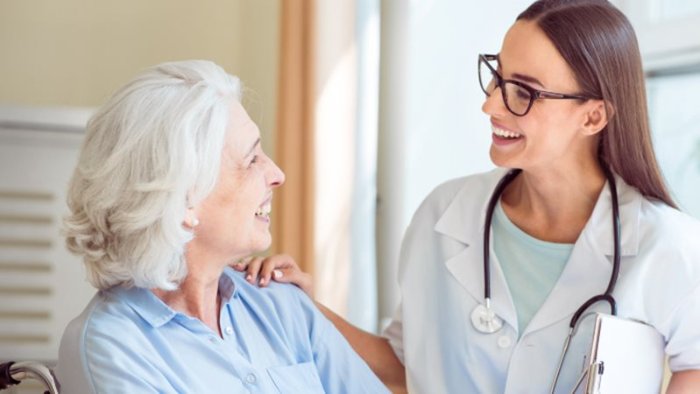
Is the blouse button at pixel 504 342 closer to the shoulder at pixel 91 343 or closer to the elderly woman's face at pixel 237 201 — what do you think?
the elderly woman's face at pixel 237 201

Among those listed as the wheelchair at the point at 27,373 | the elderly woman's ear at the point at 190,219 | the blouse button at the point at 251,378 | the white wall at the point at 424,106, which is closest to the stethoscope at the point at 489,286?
the blouse button at the point at 251,378

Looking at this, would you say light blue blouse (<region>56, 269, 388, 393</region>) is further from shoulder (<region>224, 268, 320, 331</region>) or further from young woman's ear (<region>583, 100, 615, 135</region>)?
young woman's ear (<region>583, 100, 615, 135</region>)

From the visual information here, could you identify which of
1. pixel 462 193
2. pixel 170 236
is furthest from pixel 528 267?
pixel 170 236

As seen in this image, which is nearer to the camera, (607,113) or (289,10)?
(607,113)

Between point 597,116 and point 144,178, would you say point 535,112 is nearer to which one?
point 597,116

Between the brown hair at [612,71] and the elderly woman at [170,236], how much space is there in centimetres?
54

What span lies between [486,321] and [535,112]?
1.27ft

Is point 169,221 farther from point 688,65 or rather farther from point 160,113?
point 688,65

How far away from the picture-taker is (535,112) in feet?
6.13

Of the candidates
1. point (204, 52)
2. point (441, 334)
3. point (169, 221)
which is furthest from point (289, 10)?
point (169, 221)

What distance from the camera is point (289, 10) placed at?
123 inches

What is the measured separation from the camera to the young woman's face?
186 cm

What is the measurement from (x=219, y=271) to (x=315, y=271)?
119cm

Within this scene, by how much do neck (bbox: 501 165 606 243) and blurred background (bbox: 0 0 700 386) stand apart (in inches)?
26.3
